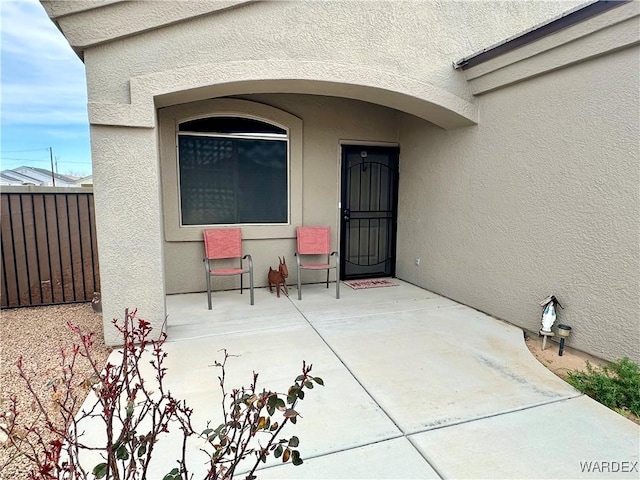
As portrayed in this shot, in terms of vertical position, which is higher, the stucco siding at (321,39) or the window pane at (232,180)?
the stucco siding at (321,39)

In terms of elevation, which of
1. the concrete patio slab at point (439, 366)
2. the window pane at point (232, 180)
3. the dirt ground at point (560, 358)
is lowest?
the dirt ground at point (560, 358)

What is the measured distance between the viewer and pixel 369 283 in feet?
19.2

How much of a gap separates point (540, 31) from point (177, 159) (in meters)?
4.42

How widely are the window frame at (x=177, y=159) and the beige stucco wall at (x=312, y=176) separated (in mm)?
60

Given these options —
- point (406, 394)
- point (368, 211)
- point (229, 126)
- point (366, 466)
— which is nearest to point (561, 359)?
point (406, 394)

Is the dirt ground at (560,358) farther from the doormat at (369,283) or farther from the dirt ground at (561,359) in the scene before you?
the doormat at (369,283)

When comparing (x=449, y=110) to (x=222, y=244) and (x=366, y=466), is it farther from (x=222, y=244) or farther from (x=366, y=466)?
(x=366, y=466)

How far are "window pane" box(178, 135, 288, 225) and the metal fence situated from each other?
4.49ft

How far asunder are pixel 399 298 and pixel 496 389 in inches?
92.3

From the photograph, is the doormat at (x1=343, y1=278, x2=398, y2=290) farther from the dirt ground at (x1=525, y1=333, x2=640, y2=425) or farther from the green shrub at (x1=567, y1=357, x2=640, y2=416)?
the green shrub at (x1=567, y1=357, x2=640, y2=416)

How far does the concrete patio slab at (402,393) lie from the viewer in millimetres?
1982

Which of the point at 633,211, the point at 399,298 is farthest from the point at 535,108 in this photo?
the point at 399,298

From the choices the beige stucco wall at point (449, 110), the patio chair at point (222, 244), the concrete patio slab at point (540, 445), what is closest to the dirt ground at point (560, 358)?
the beige stucco wall at point (449, 110)

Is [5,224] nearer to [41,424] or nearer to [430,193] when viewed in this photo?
[41,424]
